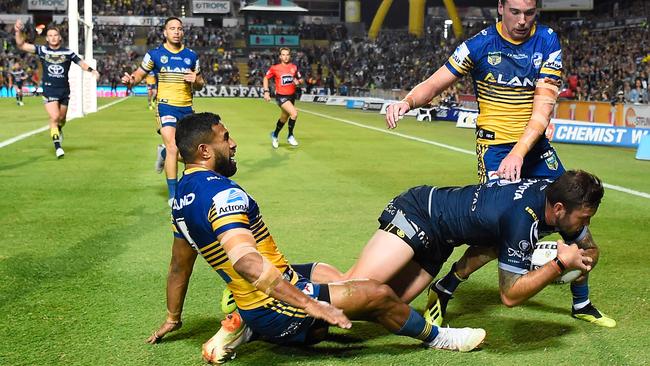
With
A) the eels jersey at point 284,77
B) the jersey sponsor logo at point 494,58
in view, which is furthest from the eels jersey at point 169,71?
the eels jersey at point 284,77

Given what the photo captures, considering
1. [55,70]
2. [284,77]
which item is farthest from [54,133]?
[284,77]

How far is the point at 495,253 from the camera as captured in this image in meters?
5.39

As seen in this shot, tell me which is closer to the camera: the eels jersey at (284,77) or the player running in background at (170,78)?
the player running in background at (170,78)

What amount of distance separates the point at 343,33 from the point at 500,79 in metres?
68.7

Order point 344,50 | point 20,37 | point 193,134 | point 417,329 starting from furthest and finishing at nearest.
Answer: point 344,50 < point 20,37 < point 417,329 < point 193,134

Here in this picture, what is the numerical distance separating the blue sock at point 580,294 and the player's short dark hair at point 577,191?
4.58 ft

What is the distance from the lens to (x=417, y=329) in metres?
4.71

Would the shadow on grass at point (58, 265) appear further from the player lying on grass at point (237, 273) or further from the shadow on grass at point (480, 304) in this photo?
the shadow on grass at point (480, 304)

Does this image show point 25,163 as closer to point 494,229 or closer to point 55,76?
point 55,76

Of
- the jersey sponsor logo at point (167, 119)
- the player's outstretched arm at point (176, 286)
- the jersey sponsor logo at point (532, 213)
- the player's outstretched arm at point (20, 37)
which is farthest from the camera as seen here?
the player's outstretched arm at point (20, 37)

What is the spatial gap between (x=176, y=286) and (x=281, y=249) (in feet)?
9.12

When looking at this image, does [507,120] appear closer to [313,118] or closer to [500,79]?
[500,79]

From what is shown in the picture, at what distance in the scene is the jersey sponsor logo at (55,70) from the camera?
52.3ft

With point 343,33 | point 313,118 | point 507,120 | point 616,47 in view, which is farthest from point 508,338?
point 343,33
